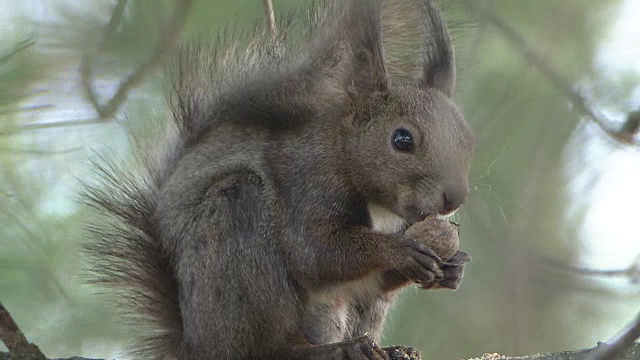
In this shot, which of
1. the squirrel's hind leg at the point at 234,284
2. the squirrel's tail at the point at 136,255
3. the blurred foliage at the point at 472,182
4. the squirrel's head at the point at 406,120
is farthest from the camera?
the blurred foliage at the point at 472,182

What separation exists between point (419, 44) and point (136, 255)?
1107mm

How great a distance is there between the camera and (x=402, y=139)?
2.88 meters

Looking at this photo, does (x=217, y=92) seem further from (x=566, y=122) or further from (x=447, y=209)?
(x=566, y=122)

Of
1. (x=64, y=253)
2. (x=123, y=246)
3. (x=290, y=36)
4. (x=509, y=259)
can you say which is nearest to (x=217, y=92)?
(x=290, y=36)

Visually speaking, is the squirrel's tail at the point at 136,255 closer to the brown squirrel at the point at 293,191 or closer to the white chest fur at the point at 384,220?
the brown squirrel at the point at 293,191

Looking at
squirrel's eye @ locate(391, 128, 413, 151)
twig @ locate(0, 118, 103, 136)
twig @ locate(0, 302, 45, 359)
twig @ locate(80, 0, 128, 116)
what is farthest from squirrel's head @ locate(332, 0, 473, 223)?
twig @ locate(0, 302, 45, 359)

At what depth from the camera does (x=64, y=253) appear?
12.4ft

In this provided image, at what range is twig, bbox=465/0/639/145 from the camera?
2.53 m

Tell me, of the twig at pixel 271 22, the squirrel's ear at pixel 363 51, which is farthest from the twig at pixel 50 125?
the squirrel's ear at pixel 363 51

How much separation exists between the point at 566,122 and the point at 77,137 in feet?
5.88

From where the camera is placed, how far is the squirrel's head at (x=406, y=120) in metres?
2.77

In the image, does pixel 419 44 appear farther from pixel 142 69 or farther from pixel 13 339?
pixel 13 339

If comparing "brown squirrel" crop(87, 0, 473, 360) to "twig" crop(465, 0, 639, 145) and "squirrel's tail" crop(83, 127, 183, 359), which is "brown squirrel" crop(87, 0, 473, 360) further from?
"twig" crop(465, 0, 639, 145)

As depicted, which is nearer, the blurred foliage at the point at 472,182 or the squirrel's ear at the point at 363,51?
the squirrel's ear at the point at 363,51
